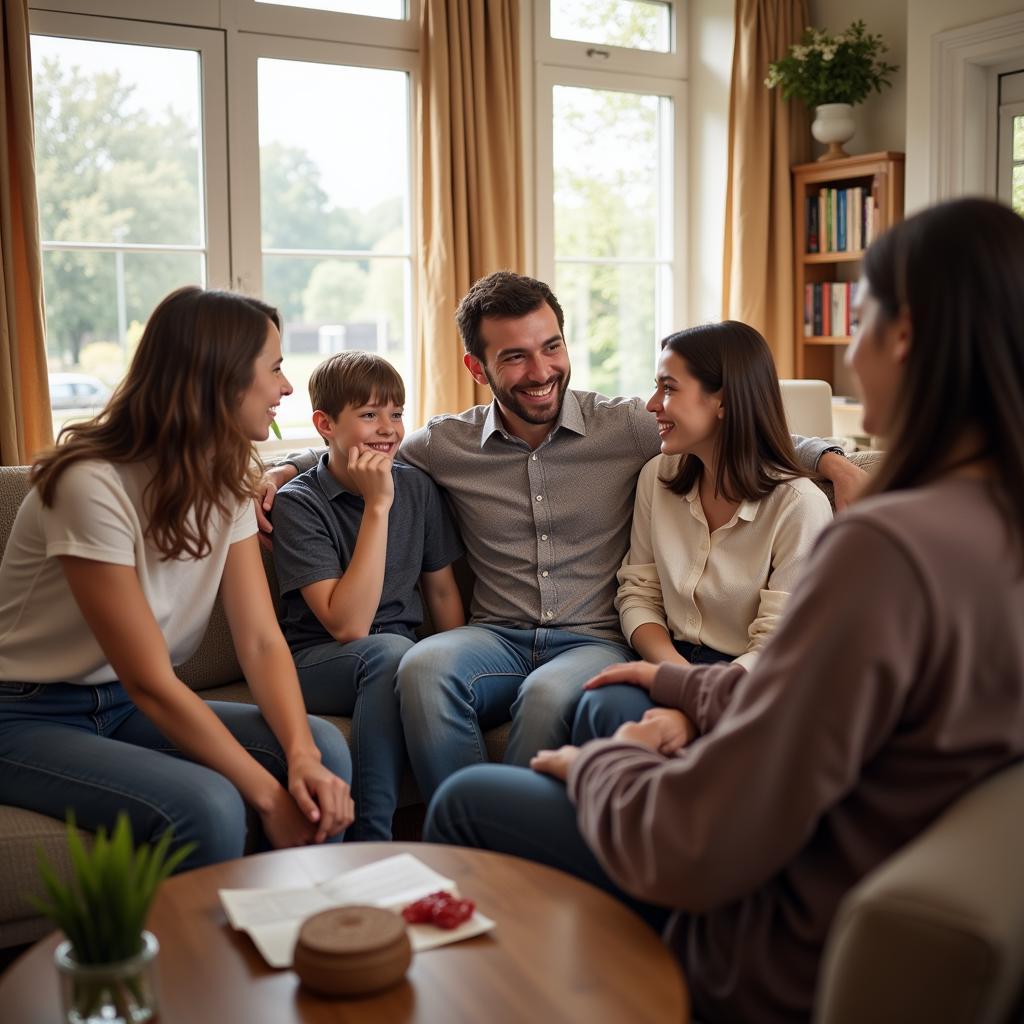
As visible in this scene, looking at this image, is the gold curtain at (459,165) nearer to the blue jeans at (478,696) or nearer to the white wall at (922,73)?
the white wall at (922,73)

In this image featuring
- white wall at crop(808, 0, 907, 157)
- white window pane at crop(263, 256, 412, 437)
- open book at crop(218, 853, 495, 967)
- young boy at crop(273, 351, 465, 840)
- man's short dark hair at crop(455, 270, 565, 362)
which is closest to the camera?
open book at crop(218, 853, 495, 967)

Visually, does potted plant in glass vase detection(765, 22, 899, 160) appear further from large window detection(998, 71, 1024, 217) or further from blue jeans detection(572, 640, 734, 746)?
blue jeans detection(572, 640, 734, 746)

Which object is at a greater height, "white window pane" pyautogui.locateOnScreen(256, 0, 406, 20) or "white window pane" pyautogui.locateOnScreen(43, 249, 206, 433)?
"white window pane" pyautogui.locateOnScreen(256, 0, 406, 20)

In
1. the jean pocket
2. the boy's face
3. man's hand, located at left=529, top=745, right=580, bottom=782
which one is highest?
the boy's face

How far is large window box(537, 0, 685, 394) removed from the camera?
210 inches

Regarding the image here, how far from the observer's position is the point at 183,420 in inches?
73.4

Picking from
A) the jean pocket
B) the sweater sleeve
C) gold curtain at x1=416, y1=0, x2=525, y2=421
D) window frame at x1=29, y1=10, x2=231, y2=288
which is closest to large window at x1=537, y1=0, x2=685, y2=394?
gold curtain at x1=416, y1=0, x2=525, y2=421

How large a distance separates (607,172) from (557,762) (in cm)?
464

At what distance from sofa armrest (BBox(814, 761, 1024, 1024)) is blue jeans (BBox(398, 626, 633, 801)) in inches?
44.4

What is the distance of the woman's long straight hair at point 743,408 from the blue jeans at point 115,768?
0.90 metres

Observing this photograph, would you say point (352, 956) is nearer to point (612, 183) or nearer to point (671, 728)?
point (671, 728)

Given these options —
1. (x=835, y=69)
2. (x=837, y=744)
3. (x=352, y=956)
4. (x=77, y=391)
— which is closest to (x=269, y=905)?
(x=352, y=956)

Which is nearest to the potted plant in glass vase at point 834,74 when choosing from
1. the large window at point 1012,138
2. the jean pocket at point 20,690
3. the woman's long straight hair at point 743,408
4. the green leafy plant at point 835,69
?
the green leafy plant at point 835,69

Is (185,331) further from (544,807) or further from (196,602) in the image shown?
(544,807)
